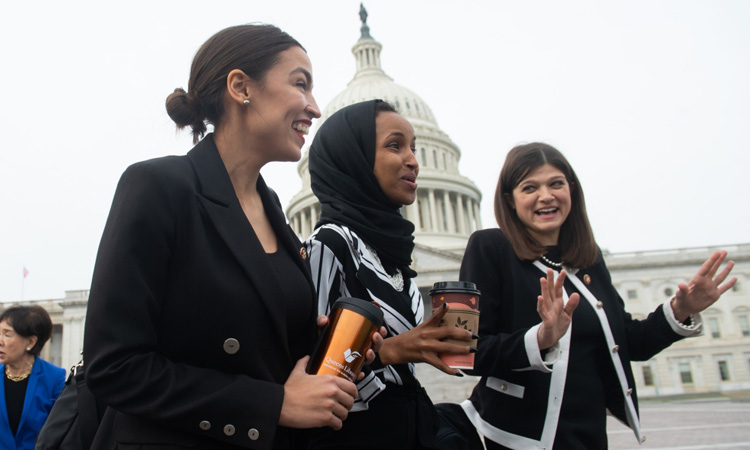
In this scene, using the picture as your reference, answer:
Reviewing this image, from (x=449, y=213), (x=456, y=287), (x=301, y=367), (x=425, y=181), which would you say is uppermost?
(x=425, y=181)

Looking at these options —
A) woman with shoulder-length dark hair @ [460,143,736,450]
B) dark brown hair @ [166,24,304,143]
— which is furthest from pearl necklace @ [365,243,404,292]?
dark brown hair @ [166,24,304,143]

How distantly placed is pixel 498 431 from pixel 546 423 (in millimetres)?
257

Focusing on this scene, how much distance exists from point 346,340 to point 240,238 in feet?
1.62

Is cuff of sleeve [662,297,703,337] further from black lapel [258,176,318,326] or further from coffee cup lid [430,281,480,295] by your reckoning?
black lapel [258,176,318,326]

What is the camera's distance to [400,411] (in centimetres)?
277

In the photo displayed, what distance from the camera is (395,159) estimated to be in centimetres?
320

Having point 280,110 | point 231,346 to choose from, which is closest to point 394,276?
point 280,110

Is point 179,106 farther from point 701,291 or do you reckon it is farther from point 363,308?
point 701,291

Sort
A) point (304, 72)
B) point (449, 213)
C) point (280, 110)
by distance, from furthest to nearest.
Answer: point (449, 213) < point (304, 72) < point (280, 110)

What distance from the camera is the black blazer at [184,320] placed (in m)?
1.61

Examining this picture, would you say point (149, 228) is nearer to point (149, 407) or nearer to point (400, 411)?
point (149, 407)

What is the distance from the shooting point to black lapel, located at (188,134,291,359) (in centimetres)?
188

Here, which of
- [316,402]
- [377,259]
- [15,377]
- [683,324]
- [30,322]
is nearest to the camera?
[316,402]

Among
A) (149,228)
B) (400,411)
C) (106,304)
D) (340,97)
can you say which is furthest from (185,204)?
(340,97)
